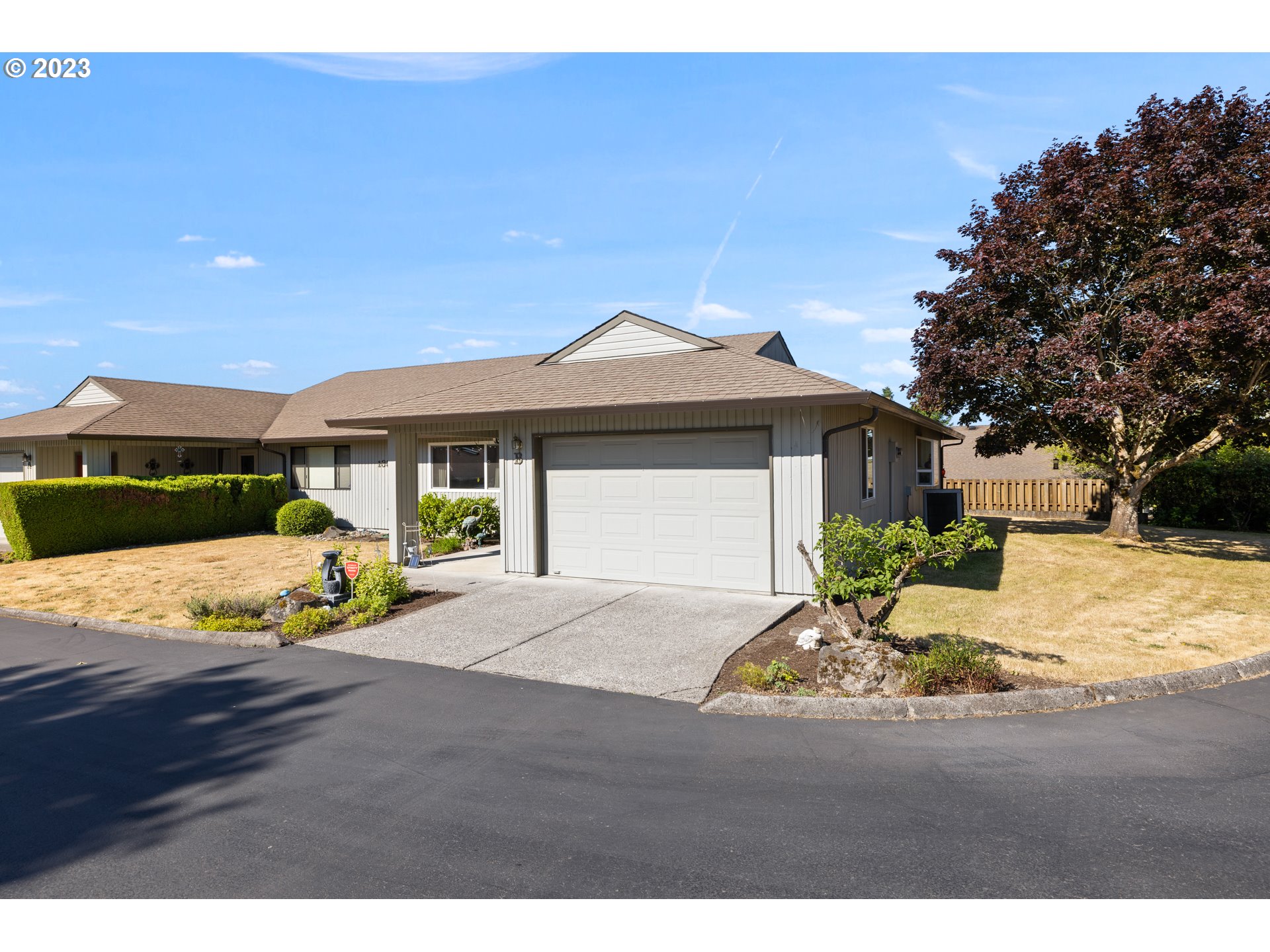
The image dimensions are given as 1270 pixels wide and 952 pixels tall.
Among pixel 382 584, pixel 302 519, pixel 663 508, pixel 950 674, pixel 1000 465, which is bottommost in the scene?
pixel 950 674

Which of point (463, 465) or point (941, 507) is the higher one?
point (463, 465)

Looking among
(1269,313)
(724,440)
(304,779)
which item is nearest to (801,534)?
(724,440)

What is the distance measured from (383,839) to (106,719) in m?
3.73

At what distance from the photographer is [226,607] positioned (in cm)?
959

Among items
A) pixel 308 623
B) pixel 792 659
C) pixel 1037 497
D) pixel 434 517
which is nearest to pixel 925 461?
pixel 1037 497

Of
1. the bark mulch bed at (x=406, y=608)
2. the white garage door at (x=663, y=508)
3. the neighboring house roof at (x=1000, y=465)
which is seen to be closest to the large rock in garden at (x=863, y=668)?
the white garage door at (x=663, y=508)

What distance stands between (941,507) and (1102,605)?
6.77 m

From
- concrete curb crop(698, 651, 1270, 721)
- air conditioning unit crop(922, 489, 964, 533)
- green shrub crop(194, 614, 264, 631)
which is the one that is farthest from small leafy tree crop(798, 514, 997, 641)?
air conditioning unit crop(922, 489, 964, 533)

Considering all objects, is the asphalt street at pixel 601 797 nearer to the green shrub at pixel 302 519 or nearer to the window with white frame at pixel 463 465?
the window with white frame at pixel 463 465

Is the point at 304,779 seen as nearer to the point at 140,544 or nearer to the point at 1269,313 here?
the point at 1269,313

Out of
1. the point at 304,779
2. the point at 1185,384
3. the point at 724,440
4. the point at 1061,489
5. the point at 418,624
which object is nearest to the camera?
the point at 304,779

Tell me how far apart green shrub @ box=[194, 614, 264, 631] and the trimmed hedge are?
1084 cm

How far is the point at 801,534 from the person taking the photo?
32.8ft

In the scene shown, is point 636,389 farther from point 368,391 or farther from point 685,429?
point 368,391
